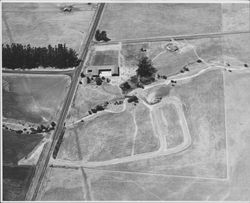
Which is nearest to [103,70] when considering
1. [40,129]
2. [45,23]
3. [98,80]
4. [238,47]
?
[98,80]

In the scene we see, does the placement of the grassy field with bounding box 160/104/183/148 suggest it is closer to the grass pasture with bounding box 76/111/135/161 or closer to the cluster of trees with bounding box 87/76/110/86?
the grass pasture with bounding box 76/111/135/161

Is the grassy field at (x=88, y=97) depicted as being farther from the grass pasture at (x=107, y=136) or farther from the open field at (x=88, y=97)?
the grass pasture at (x=107, y=136)

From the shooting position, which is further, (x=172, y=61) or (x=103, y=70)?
(x=172, y=61)

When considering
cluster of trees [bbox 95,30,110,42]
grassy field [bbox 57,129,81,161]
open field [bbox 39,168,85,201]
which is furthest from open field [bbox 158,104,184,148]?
cluster of trees [bbox 95,30,110,42]

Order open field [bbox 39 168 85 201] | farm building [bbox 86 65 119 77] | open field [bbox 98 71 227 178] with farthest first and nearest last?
1. farm building [bbox 86 65 119 77]
2. open field [bbox 98 71 227 178]
3. open field [bbox 39 168 85 201]

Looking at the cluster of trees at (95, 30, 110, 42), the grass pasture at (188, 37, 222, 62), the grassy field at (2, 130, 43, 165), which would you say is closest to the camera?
the grassy field at (2, 130, 43, 165)

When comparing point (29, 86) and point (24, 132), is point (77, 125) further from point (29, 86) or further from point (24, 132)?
point (29, 86)

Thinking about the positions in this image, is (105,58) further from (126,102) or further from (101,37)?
(126,102)

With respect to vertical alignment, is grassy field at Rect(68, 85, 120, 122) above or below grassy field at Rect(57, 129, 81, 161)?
above
